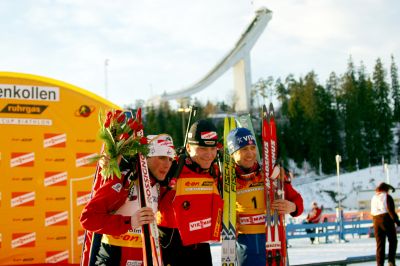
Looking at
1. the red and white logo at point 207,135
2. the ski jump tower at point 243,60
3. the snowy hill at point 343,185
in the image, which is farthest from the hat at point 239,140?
the ski jump tower at point 243,60

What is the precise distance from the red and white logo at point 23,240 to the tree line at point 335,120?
58.8m

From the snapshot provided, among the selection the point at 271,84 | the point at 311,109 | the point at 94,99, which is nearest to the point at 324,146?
the point at 311,109

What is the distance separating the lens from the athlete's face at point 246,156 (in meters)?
4.62

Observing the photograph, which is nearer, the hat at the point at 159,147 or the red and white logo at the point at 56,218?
the hat at the point at 159,147

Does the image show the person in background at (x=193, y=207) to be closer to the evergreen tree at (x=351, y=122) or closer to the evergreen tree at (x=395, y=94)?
the evergreen tree at (x=351, y=122)

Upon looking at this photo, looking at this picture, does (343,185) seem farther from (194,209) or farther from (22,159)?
(194,209)

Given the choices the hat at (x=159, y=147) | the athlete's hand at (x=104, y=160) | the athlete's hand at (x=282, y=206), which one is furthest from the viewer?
the athlete's hand at (x=282, y=206)

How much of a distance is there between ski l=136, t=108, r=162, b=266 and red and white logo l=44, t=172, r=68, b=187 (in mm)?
4845

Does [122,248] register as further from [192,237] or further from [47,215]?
[47,215]

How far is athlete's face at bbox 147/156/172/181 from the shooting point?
3912mm

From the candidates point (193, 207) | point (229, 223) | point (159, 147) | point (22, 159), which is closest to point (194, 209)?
point (193, 207)

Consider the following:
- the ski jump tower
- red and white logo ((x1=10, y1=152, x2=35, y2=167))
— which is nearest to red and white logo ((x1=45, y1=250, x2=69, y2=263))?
red and white logo ((x1=10, y1=152, x2=35, y2=167))

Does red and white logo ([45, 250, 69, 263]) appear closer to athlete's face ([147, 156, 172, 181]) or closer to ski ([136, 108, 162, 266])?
athlete's face ([147, 156, 172, 181])

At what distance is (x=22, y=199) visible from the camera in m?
7.90
